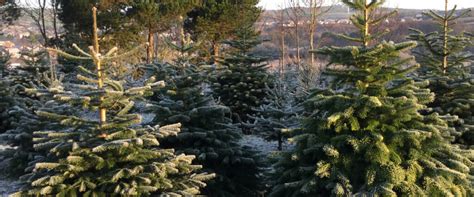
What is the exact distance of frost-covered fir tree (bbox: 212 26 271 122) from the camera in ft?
39.8

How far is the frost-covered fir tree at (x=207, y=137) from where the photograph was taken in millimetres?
6887

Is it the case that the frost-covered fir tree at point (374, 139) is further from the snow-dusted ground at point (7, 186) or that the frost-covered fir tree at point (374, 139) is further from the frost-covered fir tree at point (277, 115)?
the snow-dusted ground at point (7, 186)

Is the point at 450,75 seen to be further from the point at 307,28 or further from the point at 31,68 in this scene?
the point at 307,28

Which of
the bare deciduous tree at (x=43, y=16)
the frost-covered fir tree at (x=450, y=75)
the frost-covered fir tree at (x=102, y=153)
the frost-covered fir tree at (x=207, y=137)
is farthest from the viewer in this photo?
the bare deciduous tree at (x=43, y=16)

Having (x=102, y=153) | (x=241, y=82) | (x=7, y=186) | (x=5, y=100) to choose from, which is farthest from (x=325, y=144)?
(x=5, y=100)

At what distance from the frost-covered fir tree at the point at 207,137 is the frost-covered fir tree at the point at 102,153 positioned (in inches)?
56.7

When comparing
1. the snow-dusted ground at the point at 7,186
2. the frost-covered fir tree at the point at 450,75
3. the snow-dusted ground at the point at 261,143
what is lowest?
the snow-dusted ground at the point at 261,143

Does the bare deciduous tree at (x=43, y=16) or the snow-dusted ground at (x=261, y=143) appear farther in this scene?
the bare deciduous tree at (x=43, y=16)

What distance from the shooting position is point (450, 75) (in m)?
7.79

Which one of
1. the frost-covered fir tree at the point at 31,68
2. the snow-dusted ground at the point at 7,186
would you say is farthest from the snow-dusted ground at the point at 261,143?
the frost-covered fir tree at the point at 31,68

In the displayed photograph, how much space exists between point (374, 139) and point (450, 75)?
11.4 feet

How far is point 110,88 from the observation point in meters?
5.29

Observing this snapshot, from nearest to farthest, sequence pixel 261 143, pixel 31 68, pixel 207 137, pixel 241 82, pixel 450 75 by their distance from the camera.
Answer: pixel 207 137 → pixel 450 75 → pixel 241 82 → pixel 261 143 → pixel 31 68

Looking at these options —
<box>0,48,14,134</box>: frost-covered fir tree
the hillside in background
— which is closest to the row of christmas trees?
<box>0,48,14,134</box>: frost-covered fir tree
